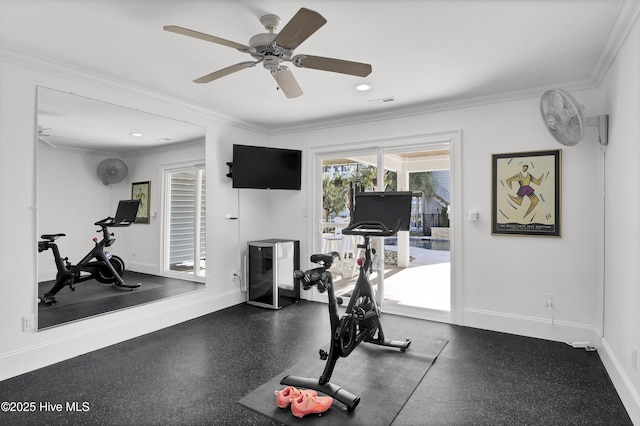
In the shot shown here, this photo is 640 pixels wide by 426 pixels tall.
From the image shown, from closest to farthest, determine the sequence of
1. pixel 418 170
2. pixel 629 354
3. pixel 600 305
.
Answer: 1. pixel 629 354
2. pixel 600 305
3. pixel 418 170

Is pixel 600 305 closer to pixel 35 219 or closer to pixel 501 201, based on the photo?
pixel 501 201

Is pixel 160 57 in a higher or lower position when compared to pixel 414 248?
higher

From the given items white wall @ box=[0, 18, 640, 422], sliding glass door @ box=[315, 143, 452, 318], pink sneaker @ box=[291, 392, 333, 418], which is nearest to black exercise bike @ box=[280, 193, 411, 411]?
pink sneaker @ box=[291, 392, 333, 418]

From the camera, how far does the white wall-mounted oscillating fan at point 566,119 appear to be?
110 inches

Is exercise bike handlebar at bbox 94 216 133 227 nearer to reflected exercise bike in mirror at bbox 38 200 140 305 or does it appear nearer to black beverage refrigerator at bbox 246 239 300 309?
reflected exercise bike in mirror at bbox 38 200 140 305

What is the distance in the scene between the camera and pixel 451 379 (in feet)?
8.96

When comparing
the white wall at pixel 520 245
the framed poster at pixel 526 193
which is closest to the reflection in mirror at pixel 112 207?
the white wall at pixel 520 245

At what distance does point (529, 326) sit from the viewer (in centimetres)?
365

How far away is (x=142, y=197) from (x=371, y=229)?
2505 millimetres

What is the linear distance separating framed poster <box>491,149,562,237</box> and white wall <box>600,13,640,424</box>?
47cm

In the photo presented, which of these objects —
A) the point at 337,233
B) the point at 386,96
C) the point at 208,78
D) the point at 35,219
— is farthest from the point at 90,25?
the point at 337,233

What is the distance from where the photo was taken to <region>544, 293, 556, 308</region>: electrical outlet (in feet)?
11.6

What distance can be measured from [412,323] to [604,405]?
1.93 meters

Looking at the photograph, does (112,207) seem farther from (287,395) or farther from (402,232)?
(402,232)
